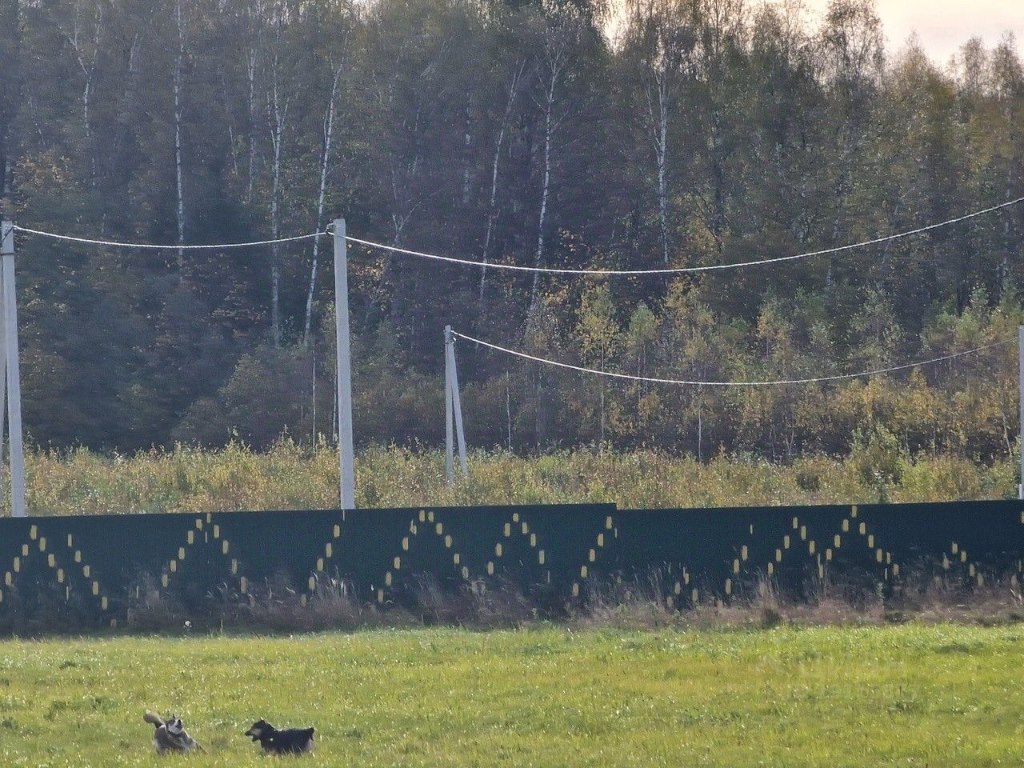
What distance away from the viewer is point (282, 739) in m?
8.38

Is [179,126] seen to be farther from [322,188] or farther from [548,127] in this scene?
[548,127]

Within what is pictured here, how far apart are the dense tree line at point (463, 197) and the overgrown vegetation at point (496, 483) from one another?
12.6m

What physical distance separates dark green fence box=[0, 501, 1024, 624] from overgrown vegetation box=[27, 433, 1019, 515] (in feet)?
24.1

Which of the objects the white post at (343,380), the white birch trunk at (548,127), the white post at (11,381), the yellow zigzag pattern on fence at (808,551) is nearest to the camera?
the yellow zigzag pattern on fence at (808,551)

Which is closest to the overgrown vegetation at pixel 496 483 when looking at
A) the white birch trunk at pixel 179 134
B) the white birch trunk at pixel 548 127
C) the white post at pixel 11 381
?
the white post at pixel 11 381

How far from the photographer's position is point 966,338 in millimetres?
41875

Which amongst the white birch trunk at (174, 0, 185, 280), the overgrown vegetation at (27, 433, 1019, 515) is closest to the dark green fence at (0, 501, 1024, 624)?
the overgrown vegetation at (27, 433, 1019, 515)

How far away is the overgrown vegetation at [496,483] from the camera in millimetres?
25562

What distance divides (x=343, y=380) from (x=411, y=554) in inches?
156

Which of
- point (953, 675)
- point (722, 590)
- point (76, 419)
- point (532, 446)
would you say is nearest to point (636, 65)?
point (532, 446)

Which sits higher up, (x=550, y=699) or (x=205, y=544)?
(x=205, y=544)

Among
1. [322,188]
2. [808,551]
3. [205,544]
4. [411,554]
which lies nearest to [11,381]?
[205,544]

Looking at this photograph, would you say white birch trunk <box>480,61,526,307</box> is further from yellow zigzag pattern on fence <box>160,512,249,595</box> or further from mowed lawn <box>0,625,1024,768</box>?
mowed lawn <box>0,625,1024,768</box>

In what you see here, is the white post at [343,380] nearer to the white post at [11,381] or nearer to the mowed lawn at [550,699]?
the white post at [11,381]
